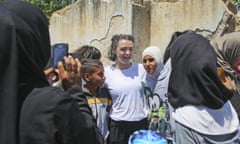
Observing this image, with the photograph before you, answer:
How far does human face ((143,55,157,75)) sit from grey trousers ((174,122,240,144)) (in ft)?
7.69

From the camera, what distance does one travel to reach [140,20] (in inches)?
308

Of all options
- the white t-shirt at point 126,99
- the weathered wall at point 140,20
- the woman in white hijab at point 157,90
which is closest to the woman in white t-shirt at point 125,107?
the white t-shirt at point 126,99

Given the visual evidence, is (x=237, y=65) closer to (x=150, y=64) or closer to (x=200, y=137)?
(x=200, y=137)

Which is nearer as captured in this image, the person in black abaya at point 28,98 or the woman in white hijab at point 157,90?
the person in black abaya at point 28,98

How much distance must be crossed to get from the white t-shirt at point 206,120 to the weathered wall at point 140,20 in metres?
4.68

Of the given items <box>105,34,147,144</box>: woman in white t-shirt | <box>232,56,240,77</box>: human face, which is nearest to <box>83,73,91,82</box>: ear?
<box>105,34,147,144</box>: woman in white t-shirt

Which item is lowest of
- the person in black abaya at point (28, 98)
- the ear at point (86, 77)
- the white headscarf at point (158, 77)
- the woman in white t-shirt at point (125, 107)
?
the woman in white t-shirt at point (125, 107)

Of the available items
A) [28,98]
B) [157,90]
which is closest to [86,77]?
[157,90]

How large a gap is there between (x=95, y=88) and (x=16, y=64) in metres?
2.58

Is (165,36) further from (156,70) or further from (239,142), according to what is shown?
(239,142)

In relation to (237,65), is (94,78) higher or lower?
lower

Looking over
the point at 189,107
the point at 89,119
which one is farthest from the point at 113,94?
the point at 89,119

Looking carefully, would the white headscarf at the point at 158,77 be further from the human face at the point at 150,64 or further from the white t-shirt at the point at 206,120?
the white t-shirt at the point at 206,120

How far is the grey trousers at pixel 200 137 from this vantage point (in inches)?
106
